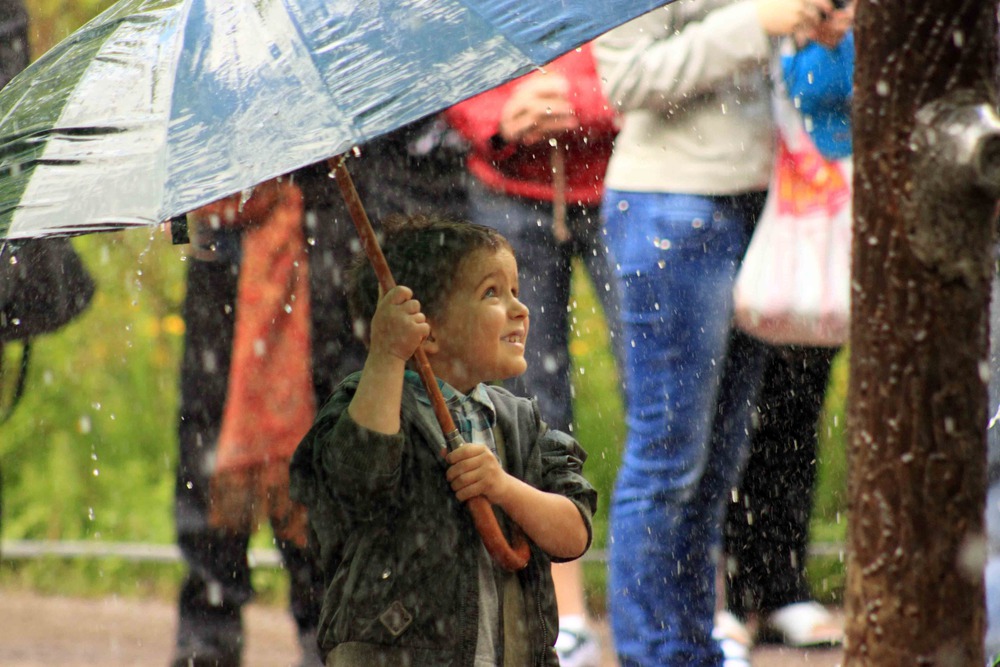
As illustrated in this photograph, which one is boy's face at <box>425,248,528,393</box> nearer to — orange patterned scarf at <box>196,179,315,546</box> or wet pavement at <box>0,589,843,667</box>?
orange patterned scarf at <box>196,179,315,546</box>

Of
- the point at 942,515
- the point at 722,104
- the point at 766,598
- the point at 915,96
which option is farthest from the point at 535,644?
the point at 766,598

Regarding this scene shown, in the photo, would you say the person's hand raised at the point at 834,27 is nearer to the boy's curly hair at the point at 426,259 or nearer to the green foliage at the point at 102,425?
the boy's curly hair at the point at 426,259

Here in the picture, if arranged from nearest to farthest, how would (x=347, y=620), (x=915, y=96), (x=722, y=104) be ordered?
(x=915, y=96) → (x=347, y=620) → (x=722, y=104)

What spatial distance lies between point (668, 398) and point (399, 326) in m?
1.32

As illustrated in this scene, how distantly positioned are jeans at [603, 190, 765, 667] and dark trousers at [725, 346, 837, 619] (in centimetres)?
88

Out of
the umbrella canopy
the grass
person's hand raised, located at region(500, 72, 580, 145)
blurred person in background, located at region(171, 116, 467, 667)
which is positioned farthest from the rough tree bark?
the grass

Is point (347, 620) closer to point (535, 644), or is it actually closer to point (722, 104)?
point (535, 644)

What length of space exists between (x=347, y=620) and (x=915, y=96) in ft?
4.33

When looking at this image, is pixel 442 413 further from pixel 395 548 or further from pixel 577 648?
pixel 577 648

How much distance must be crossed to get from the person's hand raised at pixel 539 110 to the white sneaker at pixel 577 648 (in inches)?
52.2

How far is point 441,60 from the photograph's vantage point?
2422 mm

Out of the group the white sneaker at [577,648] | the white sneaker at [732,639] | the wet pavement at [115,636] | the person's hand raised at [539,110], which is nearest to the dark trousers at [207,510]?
the wet pavement at [115,636]

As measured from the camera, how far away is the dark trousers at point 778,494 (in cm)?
468

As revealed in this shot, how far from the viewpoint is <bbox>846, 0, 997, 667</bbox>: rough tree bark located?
2.26 m
